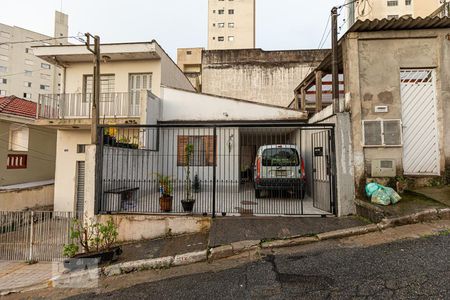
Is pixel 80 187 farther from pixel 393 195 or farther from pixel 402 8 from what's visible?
pixel 402 8

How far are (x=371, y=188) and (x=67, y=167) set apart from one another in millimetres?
12238

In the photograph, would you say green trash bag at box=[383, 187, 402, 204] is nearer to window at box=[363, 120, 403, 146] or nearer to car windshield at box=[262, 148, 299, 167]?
window at box=[363, 120, 403, 146]

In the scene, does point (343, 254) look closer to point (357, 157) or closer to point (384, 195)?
point (384, 195)

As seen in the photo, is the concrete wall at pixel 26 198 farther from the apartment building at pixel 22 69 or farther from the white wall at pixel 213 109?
A: the apartment building at pixel 22 69

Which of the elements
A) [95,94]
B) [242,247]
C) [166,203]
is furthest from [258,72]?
[242,247]

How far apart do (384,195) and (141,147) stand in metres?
7.56

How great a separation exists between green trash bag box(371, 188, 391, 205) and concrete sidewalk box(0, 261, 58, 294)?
22.7 feet

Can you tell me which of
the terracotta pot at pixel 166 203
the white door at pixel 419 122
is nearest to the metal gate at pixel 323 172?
the white door at pixel 419 122

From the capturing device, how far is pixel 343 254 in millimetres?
3846

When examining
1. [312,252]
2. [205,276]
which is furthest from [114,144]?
[312,252]

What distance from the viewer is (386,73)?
5.92 m

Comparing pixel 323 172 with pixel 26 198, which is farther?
pixel 26 198

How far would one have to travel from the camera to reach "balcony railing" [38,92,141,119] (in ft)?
35.6

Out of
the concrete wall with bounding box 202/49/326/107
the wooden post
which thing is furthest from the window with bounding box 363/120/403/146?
the concrete wall with bounding box 202/49/326/107
